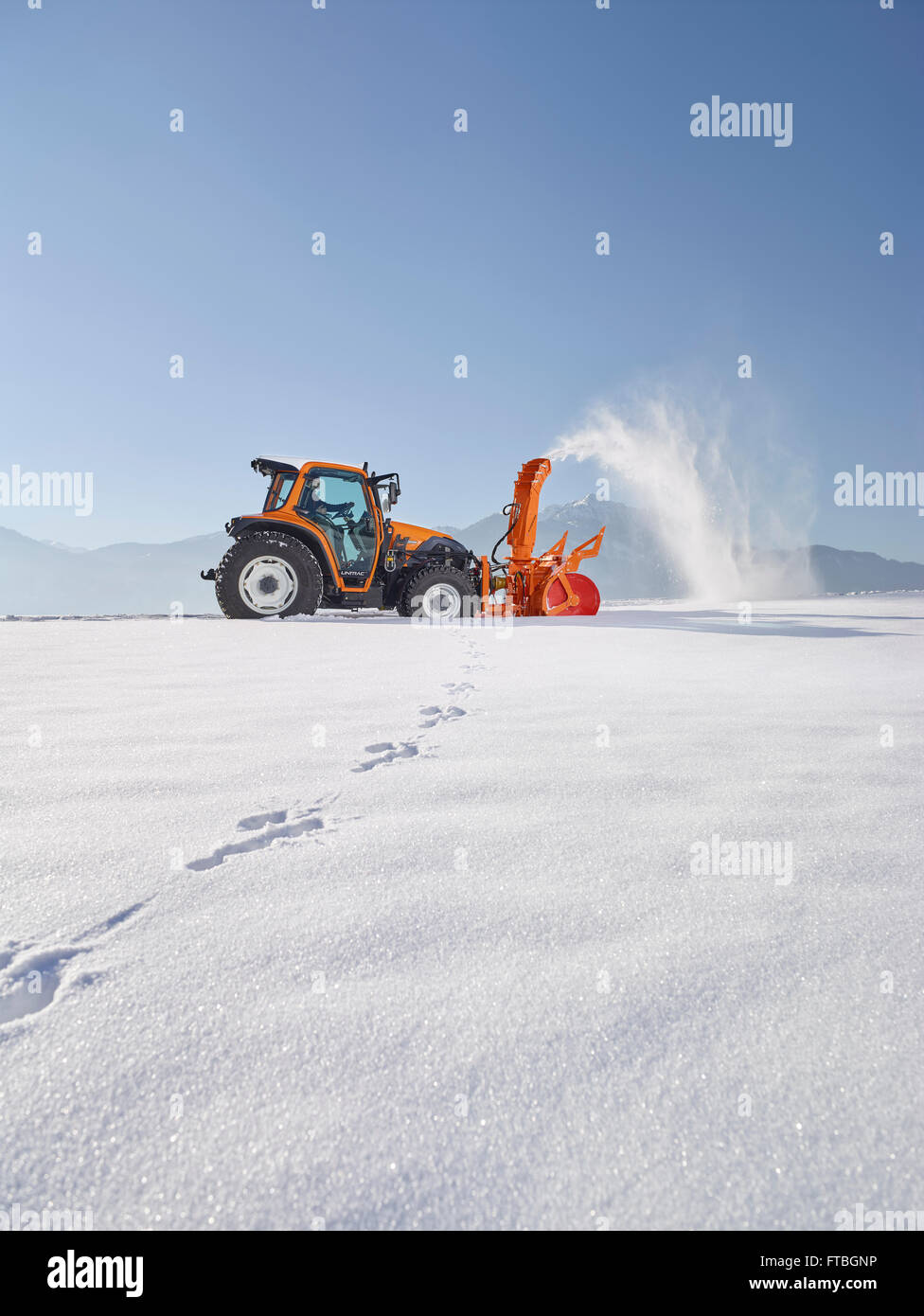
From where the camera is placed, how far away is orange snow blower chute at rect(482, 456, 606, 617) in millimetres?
9523

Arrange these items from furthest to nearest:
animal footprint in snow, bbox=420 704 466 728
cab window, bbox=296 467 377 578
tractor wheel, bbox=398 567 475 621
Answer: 1. tractor wheel, bbox=398 567 475 621
2. cab window, bbox=296 467 377 578
3. animal footprint in snow, bbox=420 704 466 728

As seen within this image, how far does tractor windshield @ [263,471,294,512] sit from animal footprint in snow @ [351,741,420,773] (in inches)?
262

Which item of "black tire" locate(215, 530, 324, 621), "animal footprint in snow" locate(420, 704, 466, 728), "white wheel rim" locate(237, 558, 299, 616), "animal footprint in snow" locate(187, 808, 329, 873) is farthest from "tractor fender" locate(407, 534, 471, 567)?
"animal footprint in snow" locate(187, 808, 329, 873)

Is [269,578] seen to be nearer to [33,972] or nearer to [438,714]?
[438,714]

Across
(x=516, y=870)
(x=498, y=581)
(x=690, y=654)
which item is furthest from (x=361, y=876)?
(x=498, y=581)

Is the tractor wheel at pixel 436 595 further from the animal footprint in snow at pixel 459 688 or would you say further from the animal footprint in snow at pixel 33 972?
the animal footprint in snow at pixel 33 972

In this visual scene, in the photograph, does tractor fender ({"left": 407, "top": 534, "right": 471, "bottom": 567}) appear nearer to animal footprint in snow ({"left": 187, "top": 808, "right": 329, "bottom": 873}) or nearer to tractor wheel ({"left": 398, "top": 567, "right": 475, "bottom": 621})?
tractor wheel ({"left": 398, "top": 567, "right": 475, "bottom": 621})

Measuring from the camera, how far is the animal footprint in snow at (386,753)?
2.01m

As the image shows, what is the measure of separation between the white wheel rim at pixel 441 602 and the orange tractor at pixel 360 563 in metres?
0.01

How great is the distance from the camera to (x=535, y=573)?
958 centimetres

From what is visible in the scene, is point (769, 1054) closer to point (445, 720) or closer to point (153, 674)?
point (445, 720)

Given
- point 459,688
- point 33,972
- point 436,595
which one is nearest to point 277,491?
point 436,595

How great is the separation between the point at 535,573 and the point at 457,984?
350 inches
